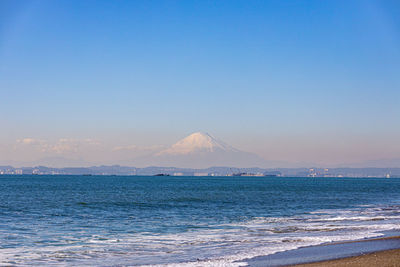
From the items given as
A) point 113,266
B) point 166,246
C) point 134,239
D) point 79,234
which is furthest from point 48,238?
point 113,266

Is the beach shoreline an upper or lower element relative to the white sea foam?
upper

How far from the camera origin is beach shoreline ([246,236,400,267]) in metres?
15.4

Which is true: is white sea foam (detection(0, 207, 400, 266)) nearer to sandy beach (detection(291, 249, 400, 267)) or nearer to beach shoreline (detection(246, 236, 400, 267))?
beach shoreline (detection(246, 236, 400, 267))

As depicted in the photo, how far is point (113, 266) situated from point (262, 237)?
9858 millimetres

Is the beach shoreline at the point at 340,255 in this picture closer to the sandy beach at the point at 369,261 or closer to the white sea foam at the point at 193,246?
the sandy beach at the point at 369,261

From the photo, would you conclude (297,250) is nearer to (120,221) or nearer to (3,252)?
(3,252)

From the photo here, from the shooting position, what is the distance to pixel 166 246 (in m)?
20.6

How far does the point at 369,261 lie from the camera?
50.9ft

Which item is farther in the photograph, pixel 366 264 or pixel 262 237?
pixel 262 237

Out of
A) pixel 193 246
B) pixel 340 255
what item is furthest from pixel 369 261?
pixel 193 246

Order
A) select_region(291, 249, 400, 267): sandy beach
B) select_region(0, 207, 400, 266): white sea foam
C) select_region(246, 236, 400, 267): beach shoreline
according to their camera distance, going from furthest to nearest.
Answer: select_region(0, 207, 400, 266): white sea foam < select_region(246, 236, 400, 267): beach shoreline < select_region(291, 249, 400, 267): sandy beach

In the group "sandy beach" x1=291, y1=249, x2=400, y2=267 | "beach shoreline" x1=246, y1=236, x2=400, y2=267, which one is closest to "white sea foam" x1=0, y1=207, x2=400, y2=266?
"beach shoreline" x1=246, y1=236, x2=400, y2=267

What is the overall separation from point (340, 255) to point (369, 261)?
5.70ft

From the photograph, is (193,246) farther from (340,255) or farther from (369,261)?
(369,261)
